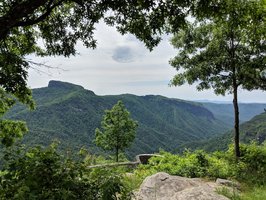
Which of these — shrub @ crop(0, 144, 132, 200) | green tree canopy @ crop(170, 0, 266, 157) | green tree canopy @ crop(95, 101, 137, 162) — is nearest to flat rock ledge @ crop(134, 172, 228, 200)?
shrub @ crop(0, 144, 132, 200)

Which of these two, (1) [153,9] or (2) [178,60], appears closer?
(1) [153,9]

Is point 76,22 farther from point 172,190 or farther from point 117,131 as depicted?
point 117,131

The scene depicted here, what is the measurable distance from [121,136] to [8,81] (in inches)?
1472

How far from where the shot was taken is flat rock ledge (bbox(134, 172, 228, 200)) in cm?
884

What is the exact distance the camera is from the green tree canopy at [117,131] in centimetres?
4591

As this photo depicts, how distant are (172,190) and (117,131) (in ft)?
117

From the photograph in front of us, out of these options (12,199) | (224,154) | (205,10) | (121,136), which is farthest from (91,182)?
(121,136)

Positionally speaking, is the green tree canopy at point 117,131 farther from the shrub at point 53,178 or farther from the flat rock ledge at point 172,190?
the shrub at point 53,178

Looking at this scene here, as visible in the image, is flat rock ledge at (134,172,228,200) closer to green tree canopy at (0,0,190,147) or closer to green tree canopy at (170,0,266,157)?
green tree canopy at (0,0,190,147)

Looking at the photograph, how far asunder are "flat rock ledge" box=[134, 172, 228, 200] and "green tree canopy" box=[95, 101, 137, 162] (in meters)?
34.8

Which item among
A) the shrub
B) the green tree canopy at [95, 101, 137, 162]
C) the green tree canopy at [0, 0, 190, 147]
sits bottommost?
the green tree canopy at [95, 101, 137, 162]

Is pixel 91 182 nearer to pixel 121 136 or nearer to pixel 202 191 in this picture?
pixel 202 191

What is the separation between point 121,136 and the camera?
1812 inches

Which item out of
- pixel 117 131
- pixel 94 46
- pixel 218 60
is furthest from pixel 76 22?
pixel 117 131
